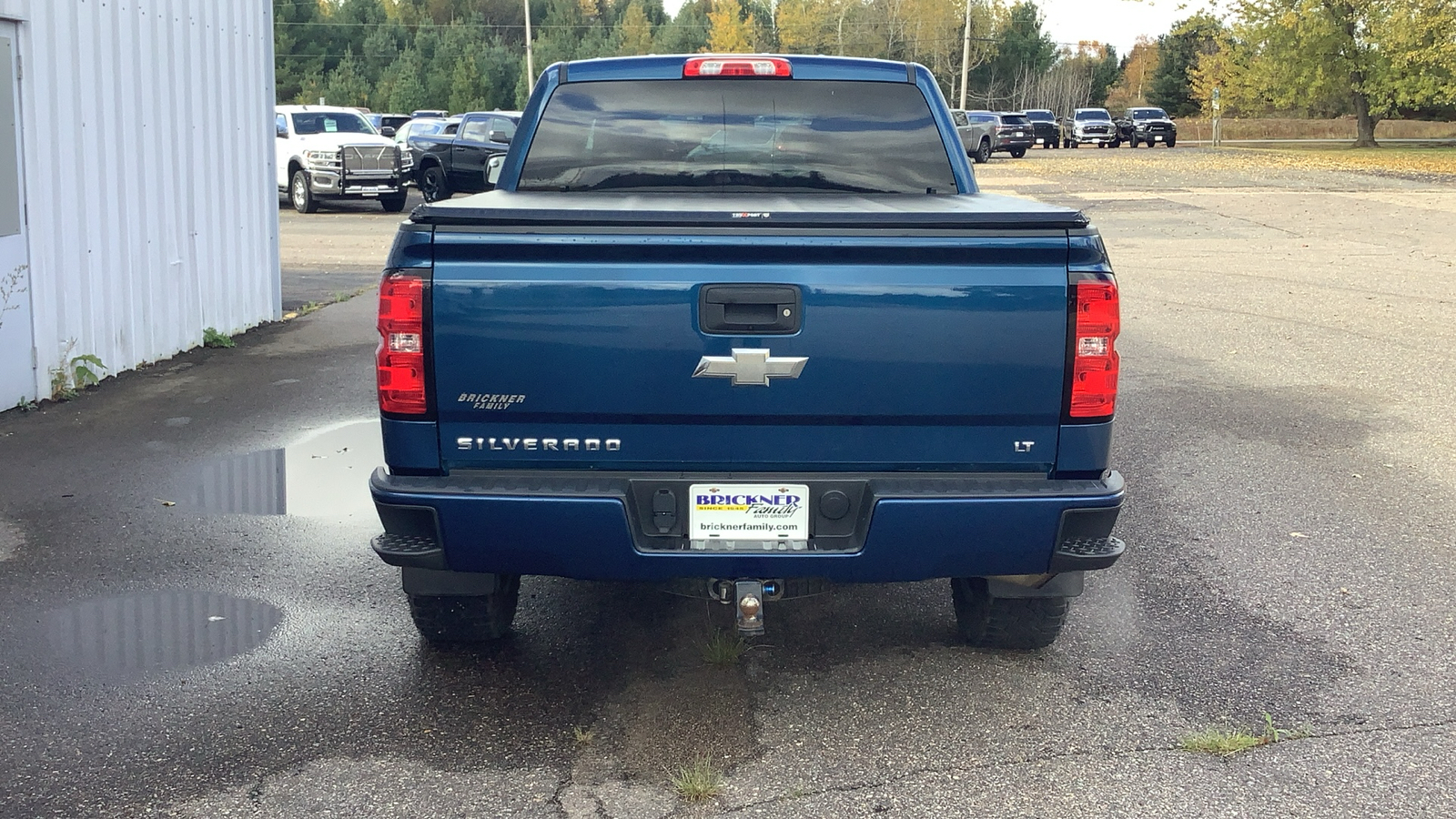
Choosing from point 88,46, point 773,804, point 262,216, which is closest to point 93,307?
point 88,46

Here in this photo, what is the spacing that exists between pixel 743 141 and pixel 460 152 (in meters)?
21.7

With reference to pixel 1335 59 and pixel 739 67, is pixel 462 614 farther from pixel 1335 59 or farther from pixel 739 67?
pixel 1335 59

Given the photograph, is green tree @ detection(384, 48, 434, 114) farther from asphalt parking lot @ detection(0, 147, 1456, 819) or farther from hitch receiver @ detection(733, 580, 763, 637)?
hitch receiver @ detection(733, 580, 763, 637)

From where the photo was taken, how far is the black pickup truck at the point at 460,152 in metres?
25.7

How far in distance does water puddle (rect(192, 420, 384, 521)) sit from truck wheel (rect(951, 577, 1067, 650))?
281 cm

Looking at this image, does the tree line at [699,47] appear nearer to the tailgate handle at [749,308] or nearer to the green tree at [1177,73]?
the green tree at [1177,73]

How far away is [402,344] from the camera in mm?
3557

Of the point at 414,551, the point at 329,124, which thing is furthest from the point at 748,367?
the point at 329,124

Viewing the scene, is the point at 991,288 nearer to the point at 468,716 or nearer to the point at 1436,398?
the point at 468,716

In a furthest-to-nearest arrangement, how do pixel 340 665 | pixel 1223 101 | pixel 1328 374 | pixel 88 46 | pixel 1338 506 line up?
pixel 1223 101 < pixel 1328 374 < pixel 88 46 < pixel 1338 506 < pixel 340 665

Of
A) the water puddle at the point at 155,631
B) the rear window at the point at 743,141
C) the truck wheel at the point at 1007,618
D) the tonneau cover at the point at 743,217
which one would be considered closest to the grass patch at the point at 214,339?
the water puddle at the point at 155,631

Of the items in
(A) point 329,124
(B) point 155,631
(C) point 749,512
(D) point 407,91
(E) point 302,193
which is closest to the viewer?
(C) point 749,512

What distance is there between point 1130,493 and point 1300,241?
1410 centimetres

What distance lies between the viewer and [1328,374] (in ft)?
→ 31.3
